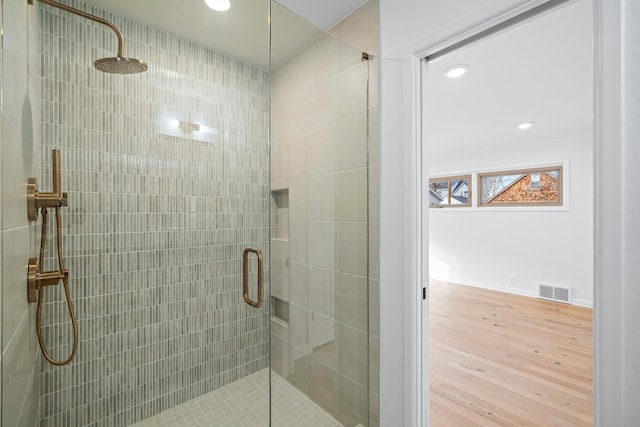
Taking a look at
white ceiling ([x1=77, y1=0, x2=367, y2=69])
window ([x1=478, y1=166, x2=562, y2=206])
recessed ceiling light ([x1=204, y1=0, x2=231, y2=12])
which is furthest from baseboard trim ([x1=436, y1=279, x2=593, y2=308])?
recessed ceiling light ([x1=204, y1=0, x2=231, y2=12])

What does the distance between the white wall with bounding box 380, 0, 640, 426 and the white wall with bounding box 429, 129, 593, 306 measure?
167 inches

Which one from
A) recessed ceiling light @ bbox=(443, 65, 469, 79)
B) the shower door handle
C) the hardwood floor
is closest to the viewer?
the shower door handle

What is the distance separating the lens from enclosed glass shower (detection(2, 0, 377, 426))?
138 centimetres

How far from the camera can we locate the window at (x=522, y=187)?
4541mm

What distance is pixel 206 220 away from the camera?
1.67 metres

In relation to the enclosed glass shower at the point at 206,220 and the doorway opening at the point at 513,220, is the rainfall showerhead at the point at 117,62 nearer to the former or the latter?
the enclosed glass shower at the point at 206,220

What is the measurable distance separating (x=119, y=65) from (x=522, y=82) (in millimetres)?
3078

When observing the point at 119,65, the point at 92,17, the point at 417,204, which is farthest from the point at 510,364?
the point at 92,17

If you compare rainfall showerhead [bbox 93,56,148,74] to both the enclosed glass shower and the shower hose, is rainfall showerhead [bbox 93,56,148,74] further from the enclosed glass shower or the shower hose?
the shower hose

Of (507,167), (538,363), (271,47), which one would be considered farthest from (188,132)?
(507,167)

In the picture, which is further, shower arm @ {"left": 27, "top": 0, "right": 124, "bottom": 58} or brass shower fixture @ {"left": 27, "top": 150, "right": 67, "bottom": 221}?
shower arm @ {"left": 27, "top": 0, "right": 124, "bottom": 58}

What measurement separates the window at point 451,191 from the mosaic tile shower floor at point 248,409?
17.0 ft

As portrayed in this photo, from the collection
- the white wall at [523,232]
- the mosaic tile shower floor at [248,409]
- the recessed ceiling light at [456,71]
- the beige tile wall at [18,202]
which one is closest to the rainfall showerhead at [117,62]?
the beige tile wall at [18,202]

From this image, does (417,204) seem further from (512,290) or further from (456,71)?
(512,290)
